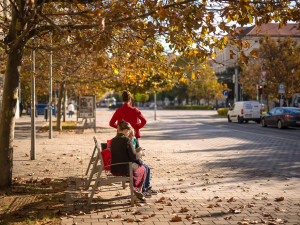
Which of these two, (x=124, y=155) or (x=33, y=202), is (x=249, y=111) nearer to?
(x=124, y=155)

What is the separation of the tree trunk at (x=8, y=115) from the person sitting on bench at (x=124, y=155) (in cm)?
209

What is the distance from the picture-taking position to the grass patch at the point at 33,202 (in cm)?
514

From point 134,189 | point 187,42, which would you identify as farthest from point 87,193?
point 187,42

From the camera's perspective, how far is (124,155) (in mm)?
6160

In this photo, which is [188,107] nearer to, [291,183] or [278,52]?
[278,52]

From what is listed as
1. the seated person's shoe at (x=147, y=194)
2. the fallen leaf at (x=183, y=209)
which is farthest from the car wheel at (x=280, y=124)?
the fallen leaf at (x=183, y=209)

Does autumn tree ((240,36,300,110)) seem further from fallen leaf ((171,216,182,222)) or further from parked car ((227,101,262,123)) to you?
fallen leaf ((171,216,182,222))

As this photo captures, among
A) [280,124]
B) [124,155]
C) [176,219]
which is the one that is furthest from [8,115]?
[280,124]

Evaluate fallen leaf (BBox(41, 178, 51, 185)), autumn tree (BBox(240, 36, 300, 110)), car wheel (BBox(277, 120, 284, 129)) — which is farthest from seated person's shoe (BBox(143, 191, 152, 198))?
autumn tree (BBox(240, 36, 300, 110))

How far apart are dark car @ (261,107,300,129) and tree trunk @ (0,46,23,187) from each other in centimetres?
2025

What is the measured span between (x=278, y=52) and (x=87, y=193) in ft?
129

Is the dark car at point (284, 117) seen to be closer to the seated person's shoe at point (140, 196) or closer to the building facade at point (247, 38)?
the building facade at point (247, 38)

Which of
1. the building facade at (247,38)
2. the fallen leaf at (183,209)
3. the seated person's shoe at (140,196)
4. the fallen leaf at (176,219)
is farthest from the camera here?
the building facade at (247,38)

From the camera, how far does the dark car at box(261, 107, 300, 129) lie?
23891 mm
